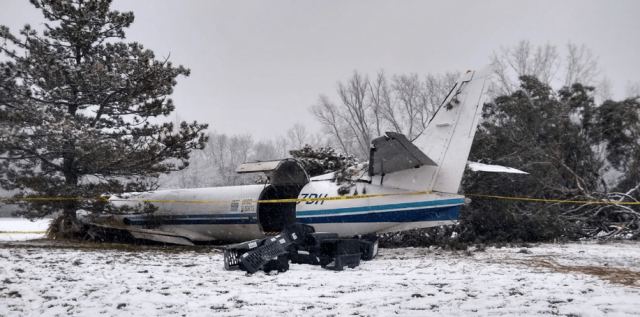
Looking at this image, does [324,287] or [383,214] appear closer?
[324,287]

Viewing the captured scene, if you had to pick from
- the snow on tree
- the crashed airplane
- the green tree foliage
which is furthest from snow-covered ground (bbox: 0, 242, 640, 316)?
the snow on tree

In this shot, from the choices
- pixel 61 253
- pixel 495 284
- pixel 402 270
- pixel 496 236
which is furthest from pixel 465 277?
pixel 61 253

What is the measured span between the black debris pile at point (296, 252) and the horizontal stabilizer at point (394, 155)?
1.91 meters

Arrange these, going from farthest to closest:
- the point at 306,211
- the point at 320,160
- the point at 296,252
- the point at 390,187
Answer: the point at 320,160
the point at 306,211
the point at 390,187
the point at 296,252

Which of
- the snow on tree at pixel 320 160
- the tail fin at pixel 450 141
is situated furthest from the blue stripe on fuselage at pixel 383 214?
the snow on tree at pixel 320 160

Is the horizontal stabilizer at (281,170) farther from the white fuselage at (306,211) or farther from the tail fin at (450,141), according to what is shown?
the tail fin at (450,141)

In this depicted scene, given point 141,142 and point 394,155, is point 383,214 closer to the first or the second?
point 394,155

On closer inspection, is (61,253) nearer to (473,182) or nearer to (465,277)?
(465,277)

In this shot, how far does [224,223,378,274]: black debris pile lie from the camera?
25.3ft

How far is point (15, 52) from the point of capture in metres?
12.9

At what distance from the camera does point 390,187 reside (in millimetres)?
10484

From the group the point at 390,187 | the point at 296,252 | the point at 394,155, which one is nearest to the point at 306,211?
the point at 390,187

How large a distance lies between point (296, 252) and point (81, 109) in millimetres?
9657

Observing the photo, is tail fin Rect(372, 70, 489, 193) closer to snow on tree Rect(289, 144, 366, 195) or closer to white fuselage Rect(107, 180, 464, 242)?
white fuselage Rect(107, 180, 464, 242)
